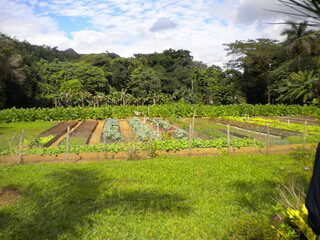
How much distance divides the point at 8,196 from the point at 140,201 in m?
2.47

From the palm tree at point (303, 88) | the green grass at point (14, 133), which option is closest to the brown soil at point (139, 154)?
the green grass at point (14, 133)

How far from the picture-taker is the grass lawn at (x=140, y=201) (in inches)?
137

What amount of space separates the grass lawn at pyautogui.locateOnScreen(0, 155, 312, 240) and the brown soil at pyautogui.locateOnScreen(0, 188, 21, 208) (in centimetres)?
12

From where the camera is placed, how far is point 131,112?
2711cm

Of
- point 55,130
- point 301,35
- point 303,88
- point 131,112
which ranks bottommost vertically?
point 55,130

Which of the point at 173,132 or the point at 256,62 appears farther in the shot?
the point at 256,62

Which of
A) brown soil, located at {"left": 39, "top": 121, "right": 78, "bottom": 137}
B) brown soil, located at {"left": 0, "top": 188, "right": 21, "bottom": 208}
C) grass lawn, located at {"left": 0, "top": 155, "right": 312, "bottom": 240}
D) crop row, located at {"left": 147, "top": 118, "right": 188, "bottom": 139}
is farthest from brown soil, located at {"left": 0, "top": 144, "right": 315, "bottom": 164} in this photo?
brown soil, located at {"left": 39, "top": 121, "right": 78, "bottom": 137}

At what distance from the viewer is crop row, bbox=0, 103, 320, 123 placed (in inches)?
916

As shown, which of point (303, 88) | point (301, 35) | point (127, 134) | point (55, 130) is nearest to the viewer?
point (301, 35)

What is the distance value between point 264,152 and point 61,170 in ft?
24.1

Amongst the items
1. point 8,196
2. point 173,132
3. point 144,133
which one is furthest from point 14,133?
point 8,196

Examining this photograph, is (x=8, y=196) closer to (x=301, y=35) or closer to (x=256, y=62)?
(x=301, y=35)

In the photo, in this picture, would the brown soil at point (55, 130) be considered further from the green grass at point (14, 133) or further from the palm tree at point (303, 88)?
the palm tree at point (303, 88)

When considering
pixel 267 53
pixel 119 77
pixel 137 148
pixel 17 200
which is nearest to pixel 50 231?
pixel 17 200
